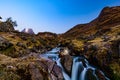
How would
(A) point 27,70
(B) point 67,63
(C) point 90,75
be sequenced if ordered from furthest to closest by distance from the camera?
1. (B) point 67,63
2. (C) point 90,75
3. (A) point 27,70

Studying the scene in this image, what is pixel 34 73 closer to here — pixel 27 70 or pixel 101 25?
pixel 27 70

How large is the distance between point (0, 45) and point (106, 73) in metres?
24.1

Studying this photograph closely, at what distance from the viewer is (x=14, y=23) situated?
A: 367 feet

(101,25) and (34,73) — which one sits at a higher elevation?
(101,25)

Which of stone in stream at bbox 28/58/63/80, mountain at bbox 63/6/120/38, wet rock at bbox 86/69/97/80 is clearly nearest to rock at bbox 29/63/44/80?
stone in stream at bbox 28/58/63/80

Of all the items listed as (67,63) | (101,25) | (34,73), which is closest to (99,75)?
(67,63)

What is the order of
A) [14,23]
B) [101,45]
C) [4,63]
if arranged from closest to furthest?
[4,63] → [101,45] → [14,23]

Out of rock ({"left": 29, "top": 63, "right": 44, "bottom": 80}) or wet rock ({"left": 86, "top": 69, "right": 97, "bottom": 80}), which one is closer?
rock ({"left": 29, "top": 63, "right": 44, "bottom": 80})

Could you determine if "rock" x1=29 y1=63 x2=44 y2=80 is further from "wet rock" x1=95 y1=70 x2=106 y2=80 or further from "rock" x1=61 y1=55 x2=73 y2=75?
"wet rock" x1=95 y1=70 x2=106 y2=80

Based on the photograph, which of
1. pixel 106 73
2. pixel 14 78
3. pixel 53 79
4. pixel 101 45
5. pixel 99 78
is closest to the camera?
pixel 14 78

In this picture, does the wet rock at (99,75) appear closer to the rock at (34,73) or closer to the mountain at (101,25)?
the rock at (34,73)

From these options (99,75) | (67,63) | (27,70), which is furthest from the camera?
(67,63)

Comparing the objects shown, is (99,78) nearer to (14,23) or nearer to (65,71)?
(65,71)

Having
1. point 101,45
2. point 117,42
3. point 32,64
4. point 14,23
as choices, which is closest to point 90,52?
point 101,45
